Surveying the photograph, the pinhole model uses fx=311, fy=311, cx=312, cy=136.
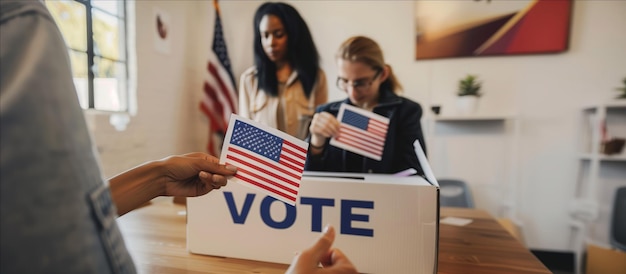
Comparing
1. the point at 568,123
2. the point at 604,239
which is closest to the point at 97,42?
the point at 568,123

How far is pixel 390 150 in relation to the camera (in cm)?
122

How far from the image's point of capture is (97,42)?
81.7 inches

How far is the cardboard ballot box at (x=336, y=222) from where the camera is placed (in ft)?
2.04

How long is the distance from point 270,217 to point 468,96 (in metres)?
2.05

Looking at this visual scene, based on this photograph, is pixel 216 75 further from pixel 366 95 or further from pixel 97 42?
pixel 366 95

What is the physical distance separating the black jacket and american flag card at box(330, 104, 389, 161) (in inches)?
6.6

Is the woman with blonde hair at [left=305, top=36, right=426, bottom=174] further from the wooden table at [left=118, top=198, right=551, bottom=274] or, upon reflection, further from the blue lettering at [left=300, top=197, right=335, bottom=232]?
the blue lettering at [left=300, top=197, right=335, bottom=232]

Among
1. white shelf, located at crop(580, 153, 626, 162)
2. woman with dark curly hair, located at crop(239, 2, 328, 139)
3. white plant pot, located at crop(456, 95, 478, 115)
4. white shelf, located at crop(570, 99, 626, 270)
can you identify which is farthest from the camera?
white plant pot, located at crop(456, 95, 478, 115)

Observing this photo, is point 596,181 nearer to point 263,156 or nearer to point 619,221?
point 619,221

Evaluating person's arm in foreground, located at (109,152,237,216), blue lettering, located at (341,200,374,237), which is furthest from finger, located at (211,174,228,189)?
blue lettering, located at (341,200,374,237)

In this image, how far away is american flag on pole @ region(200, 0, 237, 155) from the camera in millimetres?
2781

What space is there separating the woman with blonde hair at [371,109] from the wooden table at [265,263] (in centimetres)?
→ 33

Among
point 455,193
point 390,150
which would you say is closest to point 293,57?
point 390,150

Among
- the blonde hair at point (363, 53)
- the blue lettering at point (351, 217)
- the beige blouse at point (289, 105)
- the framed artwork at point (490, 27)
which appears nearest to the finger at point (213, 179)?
the blue lettering at point (351, 217)
